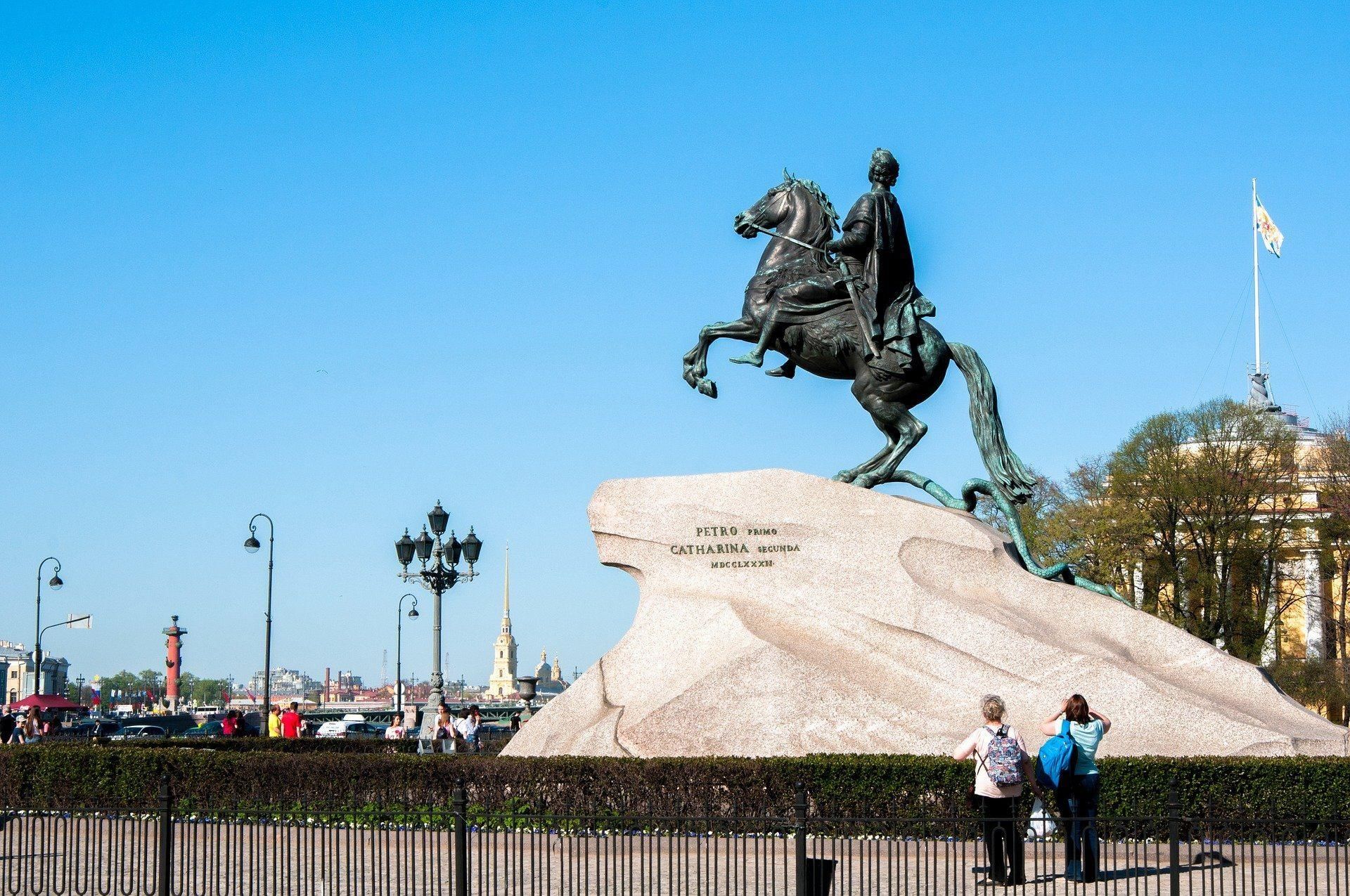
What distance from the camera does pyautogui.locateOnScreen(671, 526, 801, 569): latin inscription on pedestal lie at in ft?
56.9

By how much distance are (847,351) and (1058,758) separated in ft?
23.7

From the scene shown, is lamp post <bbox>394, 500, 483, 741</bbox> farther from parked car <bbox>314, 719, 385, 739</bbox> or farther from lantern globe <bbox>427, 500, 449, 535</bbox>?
parked car <bbox>314, 719, 385, 739</bbox>

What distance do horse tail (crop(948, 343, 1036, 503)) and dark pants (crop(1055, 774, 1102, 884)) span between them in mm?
6300

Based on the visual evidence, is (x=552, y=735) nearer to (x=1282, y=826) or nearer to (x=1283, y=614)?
(x=1282, y=826)

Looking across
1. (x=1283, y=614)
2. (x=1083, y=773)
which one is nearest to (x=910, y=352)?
(x=1083, y=773)

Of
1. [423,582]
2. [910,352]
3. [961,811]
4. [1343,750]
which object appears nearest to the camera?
[961,811]

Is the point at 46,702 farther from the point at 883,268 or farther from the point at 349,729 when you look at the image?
the point at 883,268

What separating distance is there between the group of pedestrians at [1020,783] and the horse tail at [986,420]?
251 inches

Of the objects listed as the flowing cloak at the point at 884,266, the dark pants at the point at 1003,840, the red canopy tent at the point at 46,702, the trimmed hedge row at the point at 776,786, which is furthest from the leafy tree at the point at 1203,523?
the red canopy tent at the point at 46,702

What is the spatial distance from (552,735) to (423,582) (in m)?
13.1

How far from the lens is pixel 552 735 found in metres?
17.0

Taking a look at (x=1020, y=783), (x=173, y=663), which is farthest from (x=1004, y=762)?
(x=173, y=663)

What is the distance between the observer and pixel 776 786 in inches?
544

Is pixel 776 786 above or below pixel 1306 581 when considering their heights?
below
